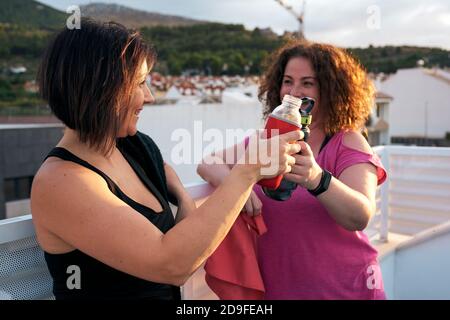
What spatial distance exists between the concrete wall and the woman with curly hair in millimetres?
14259

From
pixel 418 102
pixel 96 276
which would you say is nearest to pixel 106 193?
pixel 96 276

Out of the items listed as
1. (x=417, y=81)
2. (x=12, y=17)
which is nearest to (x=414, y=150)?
(x=417, y=81)

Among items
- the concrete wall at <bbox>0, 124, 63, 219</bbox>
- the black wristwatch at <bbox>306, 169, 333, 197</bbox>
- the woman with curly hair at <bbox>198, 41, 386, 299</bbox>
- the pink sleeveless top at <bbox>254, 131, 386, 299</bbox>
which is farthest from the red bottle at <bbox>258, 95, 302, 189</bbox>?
the concrete wall at <bbox>0, 124, 63, 219</bbox>

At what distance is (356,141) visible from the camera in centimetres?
154

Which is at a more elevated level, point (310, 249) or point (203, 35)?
point (203, 35)

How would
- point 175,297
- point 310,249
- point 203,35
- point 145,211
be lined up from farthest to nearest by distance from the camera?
point 203,35
point 310,249
point 175,297
point 145,211

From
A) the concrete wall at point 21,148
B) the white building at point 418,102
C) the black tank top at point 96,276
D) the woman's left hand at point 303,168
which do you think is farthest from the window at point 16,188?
the white building at point 418,102

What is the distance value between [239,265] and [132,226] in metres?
0.73

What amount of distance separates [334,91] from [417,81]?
36.4 metres

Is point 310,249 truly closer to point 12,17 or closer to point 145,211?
point 145,211

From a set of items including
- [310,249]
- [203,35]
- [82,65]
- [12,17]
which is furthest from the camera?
[203,35]

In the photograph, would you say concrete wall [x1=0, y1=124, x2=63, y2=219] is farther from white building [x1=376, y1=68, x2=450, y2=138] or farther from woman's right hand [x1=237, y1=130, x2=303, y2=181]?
white building [x1=376, y1=68, x2=450, y2=138]

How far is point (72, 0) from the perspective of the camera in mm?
1553

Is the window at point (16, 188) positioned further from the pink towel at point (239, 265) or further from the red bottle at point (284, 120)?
the red bottle at point (284, 120)
